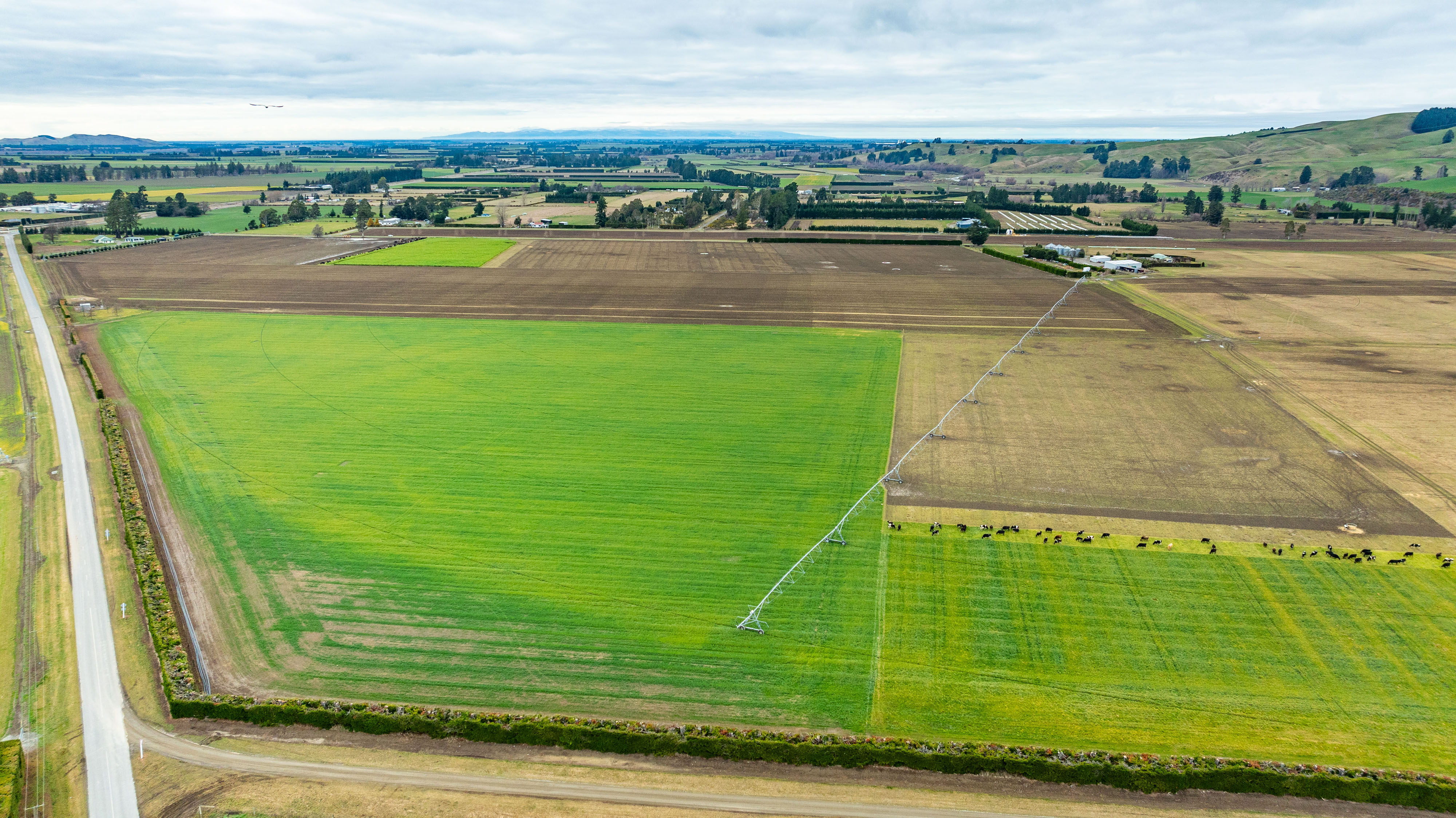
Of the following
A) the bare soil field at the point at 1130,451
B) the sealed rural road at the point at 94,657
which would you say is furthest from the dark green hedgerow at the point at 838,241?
the sealed rural road at the point at 94,657

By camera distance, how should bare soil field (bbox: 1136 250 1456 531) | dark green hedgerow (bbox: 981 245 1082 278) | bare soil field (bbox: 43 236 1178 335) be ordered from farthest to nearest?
dark green hedgerow (bbox: 981 245 1082 278)
bare soil field (bbox: 43 236 1178 335)
bare soil field (bbox: 1136 250 1456 531)

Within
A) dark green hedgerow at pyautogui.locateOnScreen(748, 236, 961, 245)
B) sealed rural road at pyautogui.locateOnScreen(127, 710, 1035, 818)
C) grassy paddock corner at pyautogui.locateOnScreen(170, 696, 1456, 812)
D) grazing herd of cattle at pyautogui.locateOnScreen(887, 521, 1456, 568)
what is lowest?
sealed rural road at pyautogui.locateOnScreen(127, 710, 1035, 818)

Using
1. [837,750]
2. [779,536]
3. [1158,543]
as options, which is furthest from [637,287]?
[837,750]

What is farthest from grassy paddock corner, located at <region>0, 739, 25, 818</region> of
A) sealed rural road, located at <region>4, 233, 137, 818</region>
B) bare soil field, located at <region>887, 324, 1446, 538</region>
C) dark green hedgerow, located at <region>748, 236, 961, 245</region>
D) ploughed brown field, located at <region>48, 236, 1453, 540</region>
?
dark green hedgerow, located at <region>748, 236, 961, 245</region>

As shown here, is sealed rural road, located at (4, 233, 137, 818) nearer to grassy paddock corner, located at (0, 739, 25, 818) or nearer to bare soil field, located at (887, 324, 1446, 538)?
grassy paddock corner, located at (0, 739, 25, 818)

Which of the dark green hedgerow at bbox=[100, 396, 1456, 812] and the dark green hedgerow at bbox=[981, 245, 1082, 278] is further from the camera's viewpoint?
the dark green hedgerow at bbox=[981, 245, 1082, 278]

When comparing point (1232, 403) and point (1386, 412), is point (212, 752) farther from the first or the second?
point (1386, 412)

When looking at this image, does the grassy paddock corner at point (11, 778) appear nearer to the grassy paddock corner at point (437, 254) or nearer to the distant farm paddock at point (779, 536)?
the distant farm paddock at point (779, 536)
